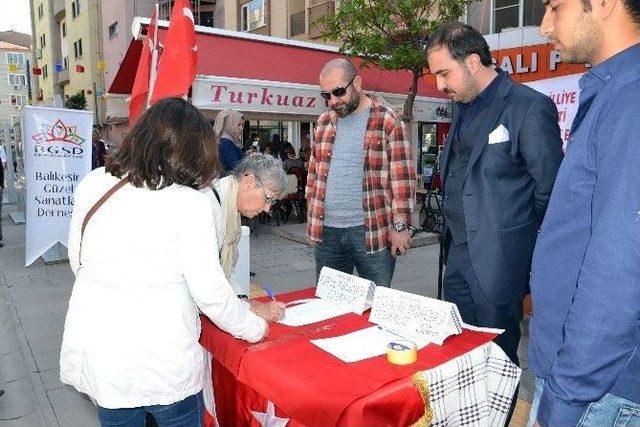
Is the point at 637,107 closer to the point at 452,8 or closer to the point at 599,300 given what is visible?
the point at 599,300

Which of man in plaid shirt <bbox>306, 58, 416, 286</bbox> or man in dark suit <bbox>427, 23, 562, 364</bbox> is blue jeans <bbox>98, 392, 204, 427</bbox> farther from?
man in plaid shirt <bbox>306, 58, 416, 286</bbox>

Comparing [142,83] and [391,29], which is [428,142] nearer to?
[391,29]

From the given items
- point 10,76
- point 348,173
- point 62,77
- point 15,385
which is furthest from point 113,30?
Result: point 10,76

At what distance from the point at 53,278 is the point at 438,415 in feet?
18.8

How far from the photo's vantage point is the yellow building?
26422mm

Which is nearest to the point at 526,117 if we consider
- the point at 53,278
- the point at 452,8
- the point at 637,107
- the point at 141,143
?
the point at 637,107

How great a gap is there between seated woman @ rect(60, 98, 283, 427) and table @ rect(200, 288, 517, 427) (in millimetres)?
181

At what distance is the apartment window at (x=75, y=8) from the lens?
29.2 m

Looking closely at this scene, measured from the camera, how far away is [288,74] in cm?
762

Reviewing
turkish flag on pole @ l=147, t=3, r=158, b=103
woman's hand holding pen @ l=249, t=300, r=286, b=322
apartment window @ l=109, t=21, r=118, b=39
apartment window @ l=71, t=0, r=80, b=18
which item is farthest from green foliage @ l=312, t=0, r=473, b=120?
apartment window @ l=71, t=0, r=80, b=18

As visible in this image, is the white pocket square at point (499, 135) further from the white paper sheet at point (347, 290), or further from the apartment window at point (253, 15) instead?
the apartment window at point (253, 15)

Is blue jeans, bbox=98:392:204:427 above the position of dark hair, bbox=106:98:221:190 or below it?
below

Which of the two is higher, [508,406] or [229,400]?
[508,406]

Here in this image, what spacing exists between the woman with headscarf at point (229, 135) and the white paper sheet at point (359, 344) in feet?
12.5
